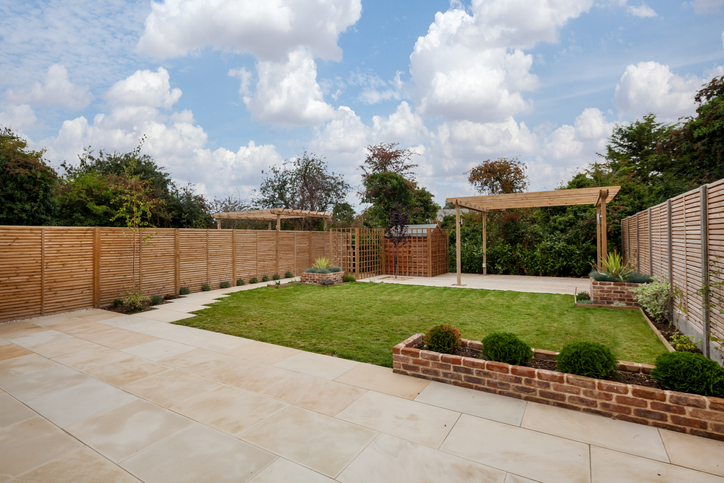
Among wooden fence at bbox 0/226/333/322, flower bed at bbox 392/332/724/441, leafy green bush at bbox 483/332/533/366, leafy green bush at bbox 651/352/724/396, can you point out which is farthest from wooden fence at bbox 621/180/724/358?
wooden fence at bbox 0/226/333/322

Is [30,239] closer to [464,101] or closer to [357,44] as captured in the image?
[357,44]

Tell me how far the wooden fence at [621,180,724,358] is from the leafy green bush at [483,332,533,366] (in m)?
1.83

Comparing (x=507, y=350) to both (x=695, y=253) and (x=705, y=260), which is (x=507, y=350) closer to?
(x=705, y=260)

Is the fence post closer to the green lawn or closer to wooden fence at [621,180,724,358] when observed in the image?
wooden fence at [621,180,724,358]

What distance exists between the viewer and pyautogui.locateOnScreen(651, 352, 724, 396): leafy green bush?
8.68ft

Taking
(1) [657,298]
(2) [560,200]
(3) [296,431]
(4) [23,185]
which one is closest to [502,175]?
(2) [560,200]

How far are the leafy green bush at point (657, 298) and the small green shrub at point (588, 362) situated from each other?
3.75m

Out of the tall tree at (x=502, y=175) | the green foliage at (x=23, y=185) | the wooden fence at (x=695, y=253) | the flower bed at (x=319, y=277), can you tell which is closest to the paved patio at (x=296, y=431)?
the wooden fence at (x=695, y=253)

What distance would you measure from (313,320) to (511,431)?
4284mm

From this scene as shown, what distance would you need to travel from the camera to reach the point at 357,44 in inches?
439

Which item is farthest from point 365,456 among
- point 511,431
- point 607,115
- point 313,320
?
point 607,115

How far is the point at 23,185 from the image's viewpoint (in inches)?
445

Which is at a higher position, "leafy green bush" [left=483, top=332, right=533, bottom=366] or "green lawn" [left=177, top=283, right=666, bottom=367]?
"leafy green bush" [left=483, top=332, right=533, bottom=366]

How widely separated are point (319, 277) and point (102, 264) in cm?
558
